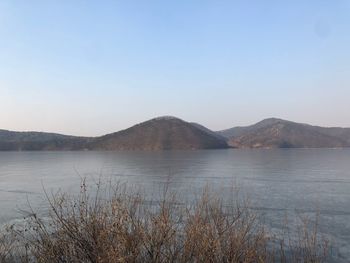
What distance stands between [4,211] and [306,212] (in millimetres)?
16957

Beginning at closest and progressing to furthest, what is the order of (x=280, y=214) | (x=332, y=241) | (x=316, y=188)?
(x=332, y=241) → (x=280, y=214) → (x=316, y=188)

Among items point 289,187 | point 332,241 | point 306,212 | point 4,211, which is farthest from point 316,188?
point 4,211

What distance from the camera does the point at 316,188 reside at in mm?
36438

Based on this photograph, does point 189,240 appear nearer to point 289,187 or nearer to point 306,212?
point 306,212

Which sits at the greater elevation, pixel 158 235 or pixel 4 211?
pixel 158 235

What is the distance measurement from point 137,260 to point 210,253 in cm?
139

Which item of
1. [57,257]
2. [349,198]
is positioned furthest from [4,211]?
[349,198]

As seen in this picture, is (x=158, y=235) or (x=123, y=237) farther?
(x=158, y=235)

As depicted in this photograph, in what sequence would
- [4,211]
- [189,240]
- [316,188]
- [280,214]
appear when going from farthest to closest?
[316,188]
[4,211]
[280,214]
[189,240]

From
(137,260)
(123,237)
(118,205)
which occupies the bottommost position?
(137,260)

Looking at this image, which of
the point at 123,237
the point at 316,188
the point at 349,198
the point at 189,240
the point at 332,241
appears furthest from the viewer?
the point at 316,188

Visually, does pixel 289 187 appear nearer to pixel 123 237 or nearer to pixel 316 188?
pixel 316 188

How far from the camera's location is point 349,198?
2980 centimetres

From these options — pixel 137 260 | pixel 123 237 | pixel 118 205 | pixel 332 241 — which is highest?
pixel 118 205
